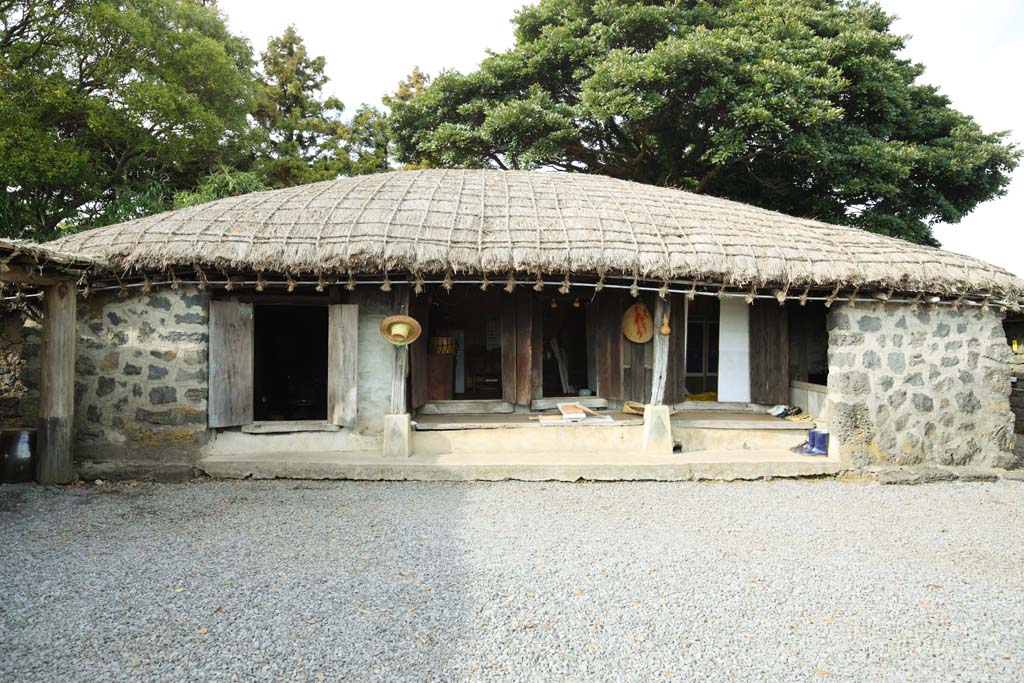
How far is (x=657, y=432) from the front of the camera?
6.83 meters

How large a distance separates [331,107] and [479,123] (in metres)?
7.96

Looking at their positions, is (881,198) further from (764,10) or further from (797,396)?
(797,396)

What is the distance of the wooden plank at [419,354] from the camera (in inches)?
285

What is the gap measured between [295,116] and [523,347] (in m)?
15.6

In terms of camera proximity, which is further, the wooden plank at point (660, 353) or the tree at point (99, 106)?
the tree at point (99, 106)

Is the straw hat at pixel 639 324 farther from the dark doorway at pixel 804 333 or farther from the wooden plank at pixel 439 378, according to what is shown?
the wooden plank at pixel 439 378

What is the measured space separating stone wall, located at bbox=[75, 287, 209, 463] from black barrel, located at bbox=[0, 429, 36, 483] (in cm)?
45

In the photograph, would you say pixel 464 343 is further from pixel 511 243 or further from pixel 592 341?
pixel 511 243

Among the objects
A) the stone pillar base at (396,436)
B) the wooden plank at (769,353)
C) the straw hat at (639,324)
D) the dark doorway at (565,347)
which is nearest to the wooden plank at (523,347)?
the dark doorway at (565,347)

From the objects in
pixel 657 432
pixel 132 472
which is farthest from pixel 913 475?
pixel 132 472

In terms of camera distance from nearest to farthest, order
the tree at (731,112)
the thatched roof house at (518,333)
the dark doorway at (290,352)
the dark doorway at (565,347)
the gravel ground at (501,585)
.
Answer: the gravel ground at (501,585), the thatched roof house at (518,333), the dark doorway at (565,347), the dark doorway at (290,352), the tree at (731,112)

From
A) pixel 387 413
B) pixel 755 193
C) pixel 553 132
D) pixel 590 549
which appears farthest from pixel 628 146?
pixel 590 549

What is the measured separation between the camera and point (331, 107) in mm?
20297

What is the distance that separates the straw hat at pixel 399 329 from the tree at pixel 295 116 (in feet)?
43.4
